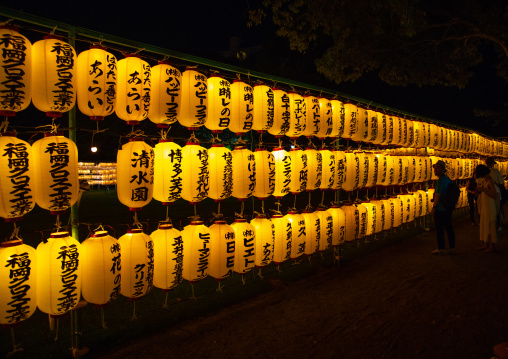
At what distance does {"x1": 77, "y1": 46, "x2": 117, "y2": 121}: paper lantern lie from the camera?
148 inches

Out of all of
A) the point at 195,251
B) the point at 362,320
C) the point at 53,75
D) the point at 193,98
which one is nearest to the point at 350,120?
the point at 193,98

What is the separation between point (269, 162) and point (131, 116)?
2237 millimetres

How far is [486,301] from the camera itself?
5465mm

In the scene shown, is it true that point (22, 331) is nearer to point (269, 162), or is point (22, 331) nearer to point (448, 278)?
point (269, 162)

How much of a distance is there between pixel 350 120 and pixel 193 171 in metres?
4.05

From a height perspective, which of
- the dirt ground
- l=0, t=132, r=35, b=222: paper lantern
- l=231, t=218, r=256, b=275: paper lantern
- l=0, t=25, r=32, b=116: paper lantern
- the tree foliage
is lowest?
the dirt ground

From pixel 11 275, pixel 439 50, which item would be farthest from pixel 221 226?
pixel 439 50

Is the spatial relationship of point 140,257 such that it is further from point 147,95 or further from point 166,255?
point 147,95

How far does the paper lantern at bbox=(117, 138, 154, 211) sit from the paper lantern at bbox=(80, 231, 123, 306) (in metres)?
0.51

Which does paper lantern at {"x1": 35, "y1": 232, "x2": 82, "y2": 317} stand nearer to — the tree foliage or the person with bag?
the person with bag

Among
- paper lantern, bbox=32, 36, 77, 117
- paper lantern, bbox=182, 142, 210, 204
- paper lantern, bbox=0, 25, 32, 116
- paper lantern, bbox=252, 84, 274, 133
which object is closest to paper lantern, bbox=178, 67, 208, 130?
paper lantern, bbox=182, 142, 210, 204

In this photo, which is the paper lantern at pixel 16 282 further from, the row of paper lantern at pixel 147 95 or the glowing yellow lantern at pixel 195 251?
the glowing yellow lantern at pixel 195 251

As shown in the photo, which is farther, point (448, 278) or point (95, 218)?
point (95, 218)

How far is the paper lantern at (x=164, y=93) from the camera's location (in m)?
4.31
